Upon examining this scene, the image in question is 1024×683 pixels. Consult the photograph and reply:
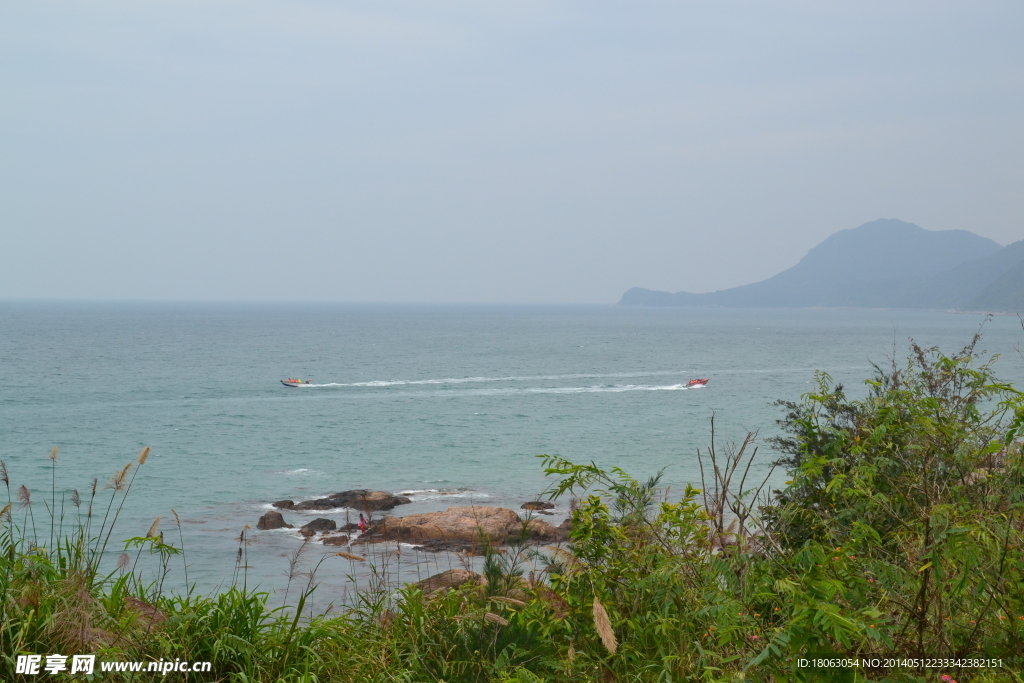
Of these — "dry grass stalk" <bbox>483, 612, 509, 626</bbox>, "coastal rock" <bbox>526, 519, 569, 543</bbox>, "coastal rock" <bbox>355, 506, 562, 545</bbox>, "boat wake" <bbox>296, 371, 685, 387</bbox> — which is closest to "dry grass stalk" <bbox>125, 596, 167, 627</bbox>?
"dry grass stalk" <bbox>483, 612, 509, 626</bbox>

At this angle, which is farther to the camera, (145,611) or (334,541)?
(334,541)

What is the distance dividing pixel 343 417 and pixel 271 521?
22.8 meters

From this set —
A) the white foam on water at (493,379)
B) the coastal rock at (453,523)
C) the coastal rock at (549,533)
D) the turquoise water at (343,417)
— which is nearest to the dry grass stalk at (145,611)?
the coastal rock at (549,533)

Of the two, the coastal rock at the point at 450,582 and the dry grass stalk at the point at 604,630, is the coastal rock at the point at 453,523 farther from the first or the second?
the dry grass stalk at the point at 604,630

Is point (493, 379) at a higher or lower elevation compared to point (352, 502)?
higher

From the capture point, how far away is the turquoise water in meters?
27.2

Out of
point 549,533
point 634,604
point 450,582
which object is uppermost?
point 634,604

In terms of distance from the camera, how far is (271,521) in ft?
73.3

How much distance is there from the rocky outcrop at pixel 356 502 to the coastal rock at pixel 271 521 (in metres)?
Answer: 2.29

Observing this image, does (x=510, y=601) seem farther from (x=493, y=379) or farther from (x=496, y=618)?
(x=493, y=379)

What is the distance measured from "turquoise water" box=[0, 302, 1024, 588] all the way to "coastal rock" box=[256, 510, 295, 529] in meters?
0.76

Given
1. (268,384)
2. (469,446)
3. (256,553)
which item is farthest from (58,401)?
(256,553)

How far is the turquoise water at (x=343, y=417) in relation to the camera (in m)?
27.2

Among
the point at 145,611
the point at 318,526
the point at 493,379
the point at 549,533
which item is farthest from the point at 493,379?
the point at 145,611
